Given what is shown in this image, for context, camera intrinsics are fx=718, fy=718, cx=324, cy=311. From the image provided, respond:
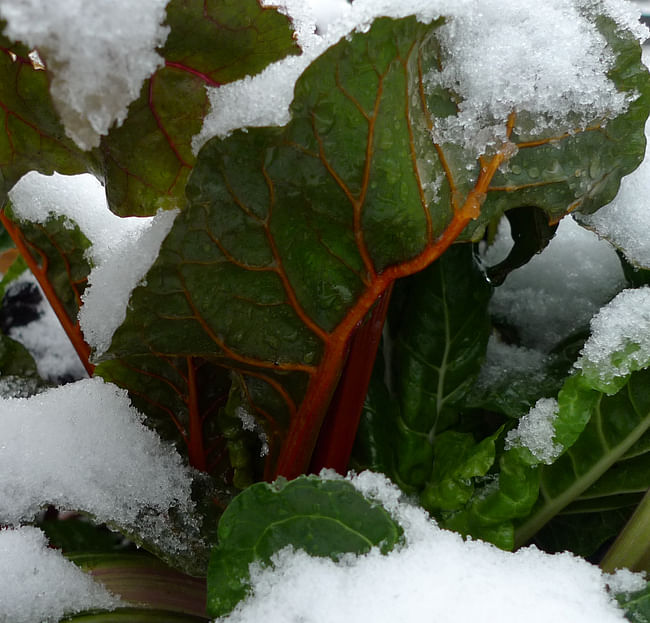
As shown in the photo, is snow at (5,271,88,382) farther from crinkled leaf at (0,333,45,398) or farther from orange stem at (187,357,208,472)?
orange stem at (187,357,208,472)

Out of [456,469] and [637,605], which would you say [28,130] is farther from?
[637,605]

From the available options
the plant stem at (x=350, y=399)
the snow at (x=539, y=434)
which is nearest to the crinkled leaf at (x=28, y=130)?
the plant stem at (x=350, y=399)

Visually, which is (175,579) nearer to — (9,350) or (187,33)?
(9,350)

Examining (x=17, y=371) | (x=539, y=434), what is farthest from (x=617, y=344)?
(x=17, y=371)

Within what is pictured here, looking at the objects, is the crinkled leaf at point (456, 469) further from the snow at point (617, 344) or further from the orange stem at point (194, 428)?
the orange stem at point (194, 428)

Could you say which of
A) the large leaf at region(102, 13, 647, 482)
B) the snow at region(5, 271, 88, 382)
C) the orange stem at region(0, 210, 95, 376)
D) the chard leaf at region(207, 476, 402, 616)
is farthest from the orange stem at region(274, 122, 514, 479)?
the snow at region(5, 271, 88, 382)

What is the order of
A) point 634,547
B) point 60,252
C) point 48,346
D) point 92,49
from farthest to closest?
point 48,346 < point 60,252 < point 634,547 < point 92,49
